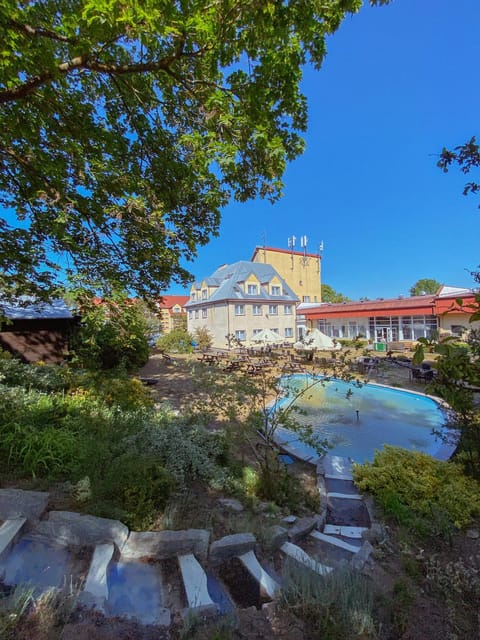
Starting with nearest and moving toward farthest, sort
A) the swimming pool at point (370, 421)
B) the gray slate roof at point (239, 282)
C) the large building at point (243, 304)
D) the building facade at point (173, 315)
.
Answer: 1. the swimming pool at point (370, 421)
2. the large building at point (243, 304)
3. the gray slate roof at point (239, 282)
4. the building facade at point (173, 315)

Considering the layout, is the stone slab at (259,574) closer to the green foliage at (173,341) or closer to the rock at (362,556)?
the rock at (362,556)

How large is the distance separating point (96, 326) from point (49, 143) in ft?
10.6

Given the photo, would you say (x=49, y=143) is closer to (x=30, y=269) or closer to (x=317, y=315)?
(x=30, y=269)

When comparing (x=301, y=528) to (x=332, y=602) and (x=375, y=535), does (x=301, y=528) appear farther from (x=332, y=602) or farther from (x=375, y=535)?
(x=332, y=602)

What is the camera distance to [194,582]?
2.26 metres

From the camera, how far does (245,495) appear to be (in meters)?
4.07

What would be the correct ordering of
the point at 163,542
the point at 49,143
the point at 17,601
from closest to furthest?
1. the point at 17,601
2. the point at 163,542
3. the point at 49,143

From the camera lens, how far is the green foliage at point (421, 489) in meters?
3.60

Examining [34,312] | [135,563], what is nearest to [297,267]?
[34,312]

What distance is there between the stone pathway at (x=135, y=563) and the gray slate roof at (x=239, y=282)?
26.4 meters

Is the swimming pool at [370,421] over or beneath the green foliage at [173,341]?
beneath

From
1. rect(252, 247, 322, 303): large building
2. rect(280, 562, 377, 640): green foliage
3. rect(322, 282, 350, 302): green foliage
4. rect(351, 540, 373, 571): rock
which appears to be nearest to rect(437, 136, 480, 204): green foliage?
rect(280, 562, 377, 640): green foliage

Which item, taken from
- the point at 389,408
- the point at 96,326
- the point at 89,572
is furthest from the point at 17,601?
the point at 389,408

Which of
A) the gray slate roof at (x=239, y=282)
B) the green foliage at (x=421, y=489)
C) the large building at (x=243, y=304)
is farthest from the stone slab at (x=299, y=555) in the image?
the gray slate roof at (x=239, y=282)
